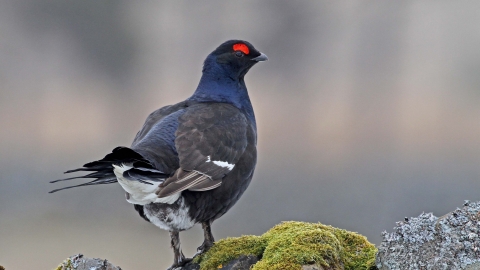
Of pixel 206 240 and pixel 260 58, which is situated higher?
pixel 260 58

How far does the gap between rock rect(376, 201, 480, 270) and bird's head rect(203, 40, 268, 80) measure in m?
3.57

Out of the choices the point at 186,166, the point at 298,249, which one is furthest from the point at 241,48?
the point at 298,249

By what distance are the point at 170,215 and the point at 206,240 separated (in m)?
0.58

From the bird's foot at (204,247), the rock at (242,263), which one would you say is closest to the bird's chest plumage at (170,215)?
the bird's foot at (204,247)

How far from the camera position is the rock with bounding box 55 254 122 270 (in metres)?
3.90

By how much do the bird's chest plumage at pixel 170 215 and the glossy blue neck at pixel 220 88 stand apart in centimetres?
168

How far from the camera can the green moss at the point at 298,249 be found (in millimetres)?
3861

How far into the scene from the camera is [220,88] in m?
6.30

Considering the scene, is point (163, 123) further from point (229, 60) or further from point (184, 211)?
point (229, 60)

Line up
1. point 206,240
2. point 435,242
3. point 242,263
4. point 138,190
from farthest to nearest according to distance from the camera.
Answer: point 206,240
point 138,190
point 242,263
point 435,242

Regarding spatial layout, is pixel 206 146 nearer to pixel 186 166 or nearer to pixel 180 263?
pixel 186 166

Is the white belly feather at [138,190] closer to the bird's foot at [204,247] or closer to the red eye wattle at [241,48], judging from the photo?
the bird's foot at [204,247]

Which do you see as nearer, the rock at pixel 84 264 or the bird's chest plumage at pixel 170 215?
the rock at pixel 84 264

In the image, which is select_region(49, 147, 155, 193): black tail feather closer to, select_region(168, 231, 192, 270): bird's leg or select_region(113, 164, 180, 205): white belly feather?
select_region(113, 164, 180, 205): white belly feather
